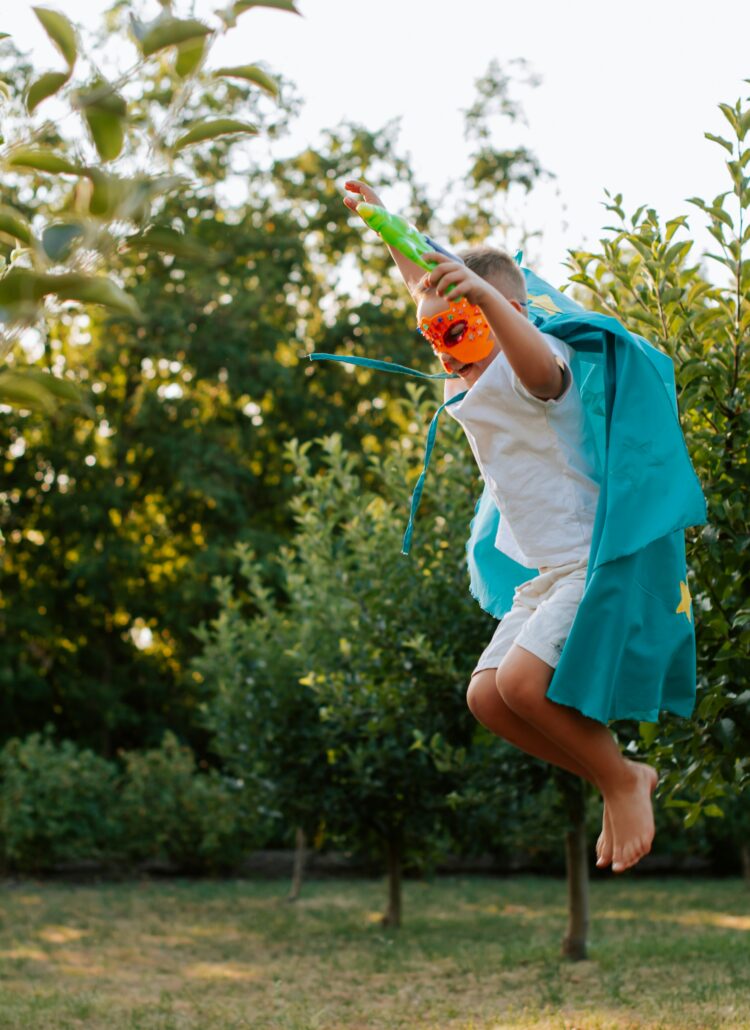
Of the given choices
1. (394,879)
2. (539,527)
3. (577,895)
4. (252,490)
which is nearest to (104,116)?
(539,527)

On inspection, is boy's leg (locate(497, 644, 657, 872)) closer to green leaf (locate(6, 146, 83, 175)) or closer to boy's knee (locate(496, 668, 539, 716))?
boy's knee (locate(496, 668, 539, 716))

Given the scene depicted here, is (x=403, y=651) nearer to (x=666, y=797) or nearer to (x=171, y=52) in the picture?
(x=666, y=797)

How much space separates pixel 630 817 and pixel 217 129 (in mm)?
2131

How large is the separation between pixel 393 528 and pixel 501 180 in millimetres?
14553

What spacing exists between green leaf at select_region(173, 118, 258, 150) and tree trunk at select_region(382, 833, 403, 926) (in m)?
9.76

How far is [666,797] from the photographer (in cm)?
413

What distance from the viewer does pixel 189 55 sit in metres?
1.24

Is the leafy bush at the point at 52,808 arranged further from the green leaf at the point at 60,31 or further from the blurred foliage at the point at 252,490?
the green leaf at the point at 60,31

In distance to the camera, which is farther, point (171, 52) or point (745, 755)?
point (745, 755)

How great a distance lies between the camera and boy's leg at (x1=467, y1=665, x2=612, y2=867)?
Answer: 3.00m

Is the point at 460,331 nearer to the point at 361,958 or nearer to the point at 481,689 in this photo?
the point at 481,689

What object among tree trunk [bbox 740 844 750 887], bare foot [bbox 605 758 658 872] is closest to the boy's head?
bare foot [bbox 605 758 658 872]

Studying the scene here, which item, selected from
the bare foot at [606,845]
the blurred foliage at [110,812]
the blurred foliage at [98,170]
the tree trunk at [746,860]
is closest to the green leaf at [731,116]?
the bare foot at [606,845]

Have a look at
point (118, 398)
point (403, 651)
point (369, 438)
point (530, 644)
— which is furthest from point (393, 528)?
point (118, 398)
